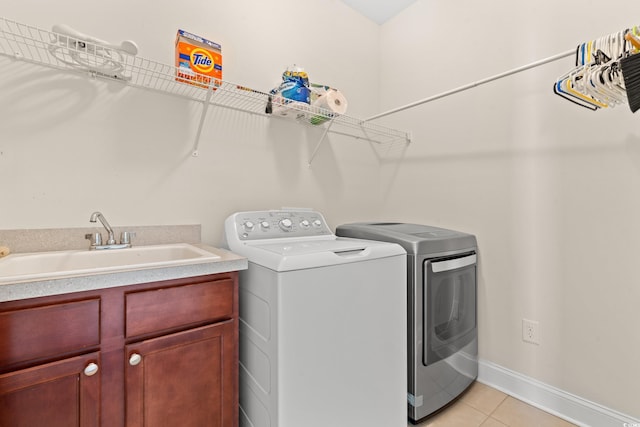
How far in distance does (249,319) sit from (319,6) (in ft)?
7.36

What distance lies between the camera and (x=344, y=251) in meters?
1.27

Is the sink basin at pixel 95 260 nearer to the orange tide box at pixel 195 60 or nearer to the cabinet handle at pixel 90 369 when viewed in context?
the cabinet handle at pixel 90 369

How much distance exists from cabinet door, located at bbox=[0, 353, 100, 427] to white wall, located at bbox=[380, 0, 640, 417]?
6.52 ft

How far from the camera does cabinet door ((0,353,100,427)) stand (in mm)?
795

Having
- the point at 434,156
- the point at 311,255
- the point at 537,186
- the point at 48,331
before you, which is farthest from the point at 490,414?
the point at 48,331

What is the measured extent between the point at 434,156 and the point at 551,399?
1.57 m

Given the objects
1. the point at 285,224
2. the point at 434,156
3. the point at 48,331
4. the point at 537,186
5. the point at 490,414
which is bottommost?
the point at 490,414

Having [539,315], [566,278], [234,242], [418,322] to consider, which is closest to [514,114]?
[566,278]

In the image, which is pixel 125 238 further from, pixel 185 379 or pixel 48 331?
pixel 185 379

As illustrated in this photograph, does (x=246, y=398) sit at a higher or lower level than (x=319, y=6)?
lower

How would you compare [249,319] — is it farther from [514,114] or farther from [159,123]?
[514,114]

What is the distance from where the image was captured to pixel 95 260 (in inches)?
49.4

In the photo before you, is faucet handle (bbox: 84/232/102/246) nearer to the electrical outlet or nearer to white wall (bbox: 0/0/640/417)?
white wall (bbox: 0/0/640/417)

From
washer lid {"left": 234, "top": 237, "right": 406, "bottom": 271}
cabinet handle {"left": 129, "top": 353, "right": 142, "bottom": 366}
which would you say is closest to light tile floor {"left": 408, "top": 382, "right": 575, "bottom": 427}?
washer lid {"left": 234, "top": 237, "right": 406, "bottom": 271}
